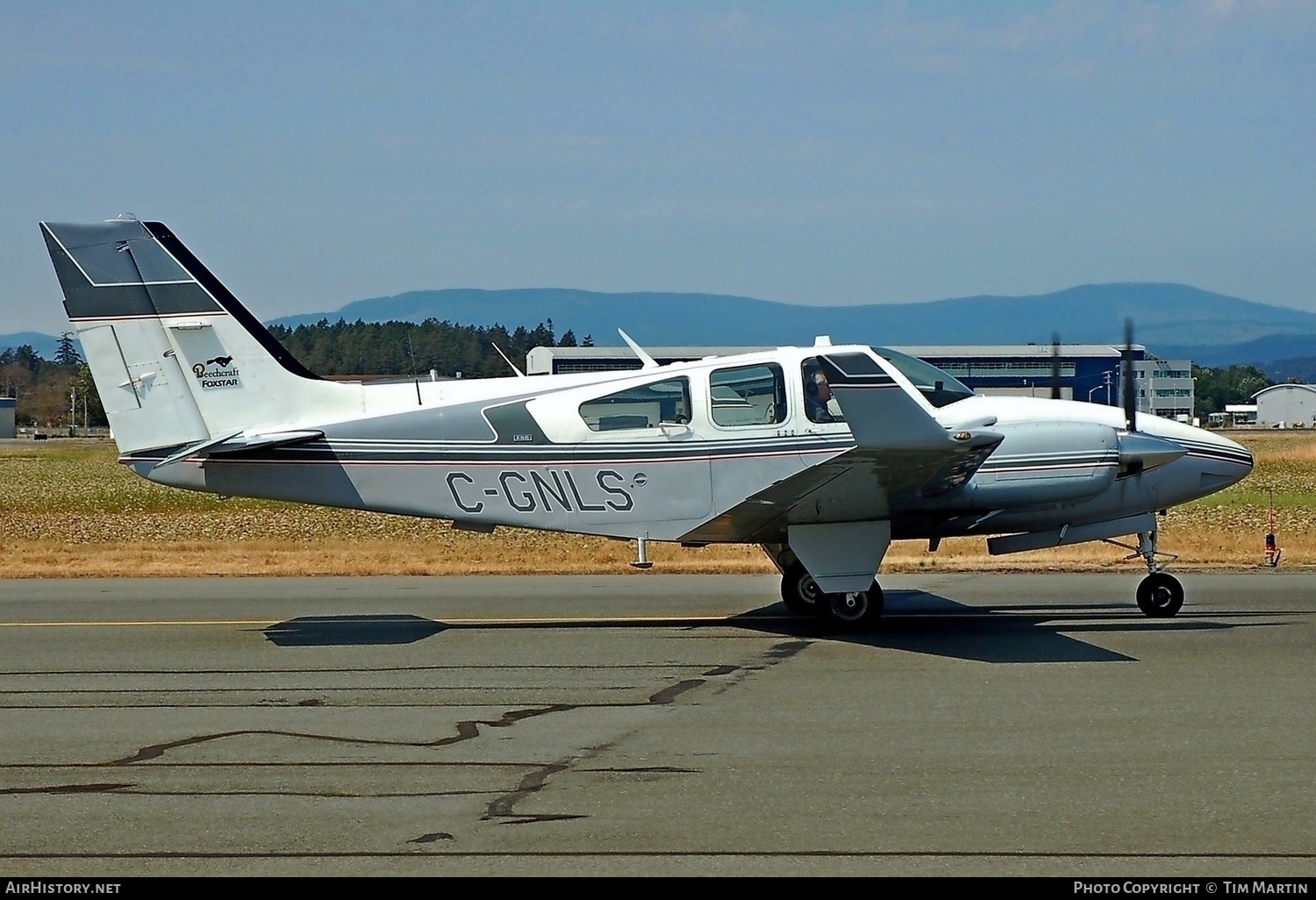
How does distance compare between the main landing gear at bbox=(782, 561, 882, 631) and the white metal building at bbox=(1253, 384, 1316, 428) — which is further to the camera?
the white metal building at bbox=(1253, 384, 1316, 428)

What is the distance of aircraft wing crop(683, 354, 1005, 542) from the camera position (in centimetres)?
1027

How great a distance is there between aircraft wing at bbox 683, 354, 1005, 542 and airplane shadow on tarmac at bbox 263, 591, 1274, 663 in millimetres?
1062

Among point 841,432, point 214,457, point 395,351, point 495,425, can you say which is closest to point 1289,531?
point 841,432

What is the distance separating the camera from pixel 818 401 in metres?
11.9

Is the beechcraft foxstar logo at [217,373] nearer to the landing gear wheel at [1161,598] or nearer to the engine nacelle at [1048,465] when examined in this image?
the engine nacelle at [1048,465]

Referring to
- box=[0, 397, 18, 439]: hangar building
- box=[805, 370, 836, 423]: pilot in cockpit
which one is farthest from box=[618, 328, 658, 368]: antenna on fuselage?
box=[0, 397, 18, 439]: hangar building

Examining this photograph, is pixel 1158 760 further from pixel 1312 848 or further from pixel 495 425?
pixel 495 425

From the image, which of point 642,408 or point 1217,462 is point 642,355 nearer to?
point 642,408

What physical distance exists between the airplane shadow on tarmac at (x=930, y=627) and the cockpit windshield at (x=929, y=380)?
85.8 inches

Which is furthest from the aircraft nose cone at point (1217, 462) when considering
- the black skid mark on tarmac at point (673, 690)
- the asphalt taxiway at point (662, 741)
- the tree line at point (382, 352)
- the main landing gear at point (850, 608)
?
the tree line at point (382, 352)

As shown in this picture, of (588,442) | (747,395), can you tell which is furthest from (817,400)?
(588,442)

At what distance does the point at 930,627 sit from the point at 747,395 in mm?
2809

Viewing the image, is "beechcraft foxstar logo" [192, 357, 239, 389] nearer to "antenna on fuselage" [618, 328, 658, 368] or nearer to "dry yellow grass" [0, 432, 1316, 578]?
"antenna on fuselage" [618, 328, 658, 368]

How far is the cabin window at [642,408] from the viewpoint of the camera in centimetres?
1202
